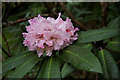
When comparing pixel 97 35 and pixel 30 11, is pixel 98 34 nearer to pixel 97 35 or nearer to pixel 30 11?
pixel 97 35

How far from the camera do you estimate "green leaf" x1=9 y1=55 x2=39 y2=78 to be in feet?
2.72

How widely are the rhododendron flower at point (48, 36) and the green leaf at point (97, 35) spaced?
0.32ft

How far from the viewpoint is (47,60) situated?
90 cm

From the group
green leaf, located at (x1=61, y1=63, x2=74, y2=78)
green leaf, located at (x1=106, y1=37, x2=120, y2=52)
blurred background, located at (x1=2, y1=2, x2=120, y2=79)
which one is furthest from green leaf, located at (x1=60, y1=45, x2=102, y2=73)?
blurred background, located at (x1=2, y1=2, x2=120, y2=79)

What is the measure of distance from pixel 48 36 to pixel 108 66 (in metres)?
0.43

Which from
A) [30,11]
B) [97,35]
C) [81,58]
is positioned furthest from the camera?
[30,11]

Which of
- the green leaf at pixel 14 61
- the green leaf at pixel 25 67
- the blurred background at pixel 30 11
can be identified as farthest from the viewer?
the blurred background at pixel 30 11

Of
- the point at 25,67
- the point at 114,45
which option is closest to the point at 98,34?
the point at 114,45

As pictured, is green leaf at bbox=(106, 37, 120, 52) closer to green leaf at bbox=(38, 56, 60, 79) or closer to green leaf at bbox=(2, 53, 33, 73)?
green leaf at bbox=(38, 56, 60, 79)

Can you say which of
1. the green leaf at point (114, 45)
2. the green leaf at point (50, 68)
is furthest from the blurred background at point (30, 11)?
the green leaf at point (114, 45)

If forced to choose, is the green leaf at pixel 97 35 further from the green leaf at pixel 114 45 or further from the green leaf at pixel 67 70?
the green leaf at pixel 67 70

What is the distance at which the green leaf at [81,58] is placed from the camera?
70 cm

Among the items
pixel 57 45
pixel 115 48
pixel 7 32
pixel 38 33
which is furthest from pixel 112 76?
pixel 7 32

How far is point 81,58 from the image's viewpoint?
30.0 inches
